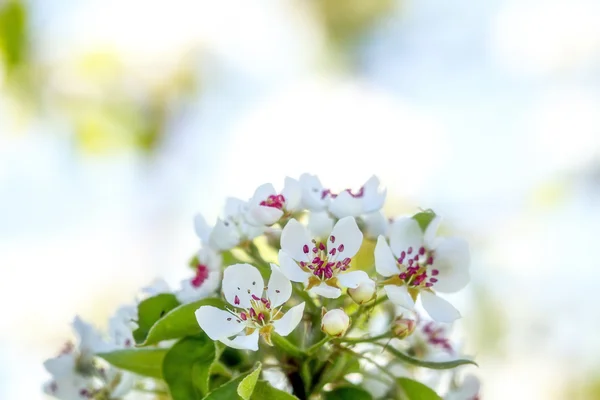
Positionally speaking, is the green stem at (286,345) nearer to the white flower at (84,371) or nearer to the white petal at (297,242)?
the white petal at (297,242)

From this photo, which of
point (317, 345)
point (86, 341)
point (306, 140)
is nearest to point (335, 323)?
point (317, 345)

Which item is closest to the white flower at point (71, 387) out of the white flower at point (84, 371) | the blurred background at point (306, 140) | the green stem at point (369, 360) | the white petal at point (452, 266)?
the white flower at point (84, 371)

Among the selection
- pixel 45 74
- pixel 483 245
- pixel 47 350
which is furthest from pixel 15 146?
pixel 483 245

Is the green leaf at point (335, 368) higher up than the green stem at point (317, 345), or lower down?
lower down

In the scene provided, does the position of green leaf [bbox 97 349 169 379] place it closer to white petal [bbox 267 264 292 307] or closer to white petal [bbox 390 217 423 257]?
white petal [bbox 267 264 292 307]

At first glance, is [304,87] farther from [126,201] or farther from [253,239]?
[253,239]

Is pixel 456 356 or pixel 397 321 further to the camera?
pixel 456 356
